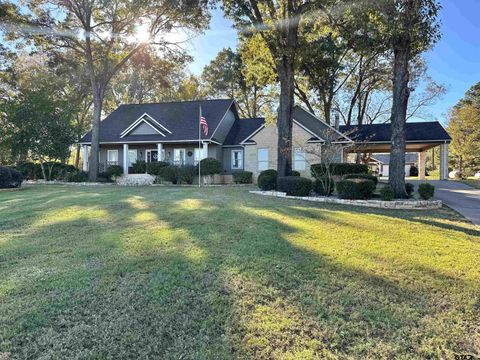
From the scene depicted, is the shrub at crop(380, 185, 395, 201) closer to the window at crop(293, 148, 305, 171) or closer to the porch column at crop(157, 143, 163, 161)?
the window at crop(293, 148, 305, 171)

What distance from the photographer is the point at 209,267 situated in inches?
200

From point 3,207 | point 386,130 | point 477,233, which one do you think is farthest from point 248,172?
point 477,233

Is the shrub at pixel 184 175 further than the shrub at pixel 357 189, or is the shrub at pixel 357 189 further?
Result: the shrub at pixel 184 175

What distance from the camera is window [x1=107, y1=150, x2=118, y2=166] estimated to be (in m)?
28.5

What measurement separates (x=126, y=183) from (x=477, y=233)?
2045cm

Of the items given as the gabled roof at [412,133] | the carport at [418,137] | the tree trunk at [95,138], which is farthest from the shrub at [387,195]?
the tree trunk at [95,138]

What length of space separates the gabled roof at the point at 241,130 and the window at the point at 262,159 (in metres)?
2.56

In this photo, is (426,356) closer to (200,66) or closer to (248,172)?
(248,172)

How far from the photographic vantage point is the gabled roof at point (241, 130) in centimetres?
2772

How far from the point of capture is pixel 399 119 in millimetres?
12688

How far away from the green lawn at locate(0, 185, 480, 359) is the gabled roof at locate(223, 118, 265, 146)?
2027 centimetres

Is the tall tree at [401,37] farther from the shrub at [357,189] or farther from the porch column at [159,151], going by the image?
the porch column at [159,151]

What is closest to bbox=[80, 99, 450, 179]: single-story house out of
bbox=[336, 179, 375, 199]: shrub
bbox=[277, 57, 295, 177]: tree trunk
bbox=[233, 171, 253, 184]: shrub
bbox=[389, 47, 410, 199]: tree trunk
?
bbox=[233, 171, 253, 184]: shrub

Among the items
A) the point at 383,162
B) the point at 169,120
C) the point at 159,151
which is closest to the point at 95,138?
the point at 159,151
